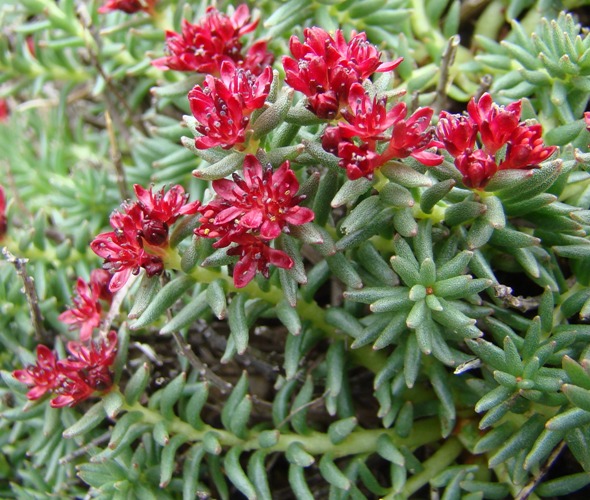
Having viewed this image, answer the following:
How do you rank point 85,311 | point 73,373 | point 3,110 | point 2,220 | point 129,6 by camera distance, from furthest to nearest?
point 3,110 < point 129,6 < point 2,220 < point 85,311 < point 73,373

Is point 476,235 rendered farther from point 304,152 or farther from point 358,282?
point 304,152

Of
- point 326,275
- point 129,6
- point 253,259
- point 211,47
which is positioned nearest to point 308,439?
point 326,275

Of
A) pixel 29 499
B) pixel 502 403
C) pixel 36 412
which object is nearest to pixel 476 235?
pixel 502 403

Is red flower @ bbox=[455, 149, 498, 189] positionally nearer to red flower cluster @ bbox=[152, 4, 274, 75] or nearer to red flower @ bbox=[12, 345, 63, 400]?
red flower cluster @ bbox=[152, 4, 274, 75]

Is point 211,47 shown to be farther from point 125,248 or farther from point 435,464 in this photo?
point 435,464

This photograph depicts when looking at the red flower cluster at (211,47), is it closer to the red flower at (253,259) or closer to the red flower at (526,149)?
the red flower at (253,259)

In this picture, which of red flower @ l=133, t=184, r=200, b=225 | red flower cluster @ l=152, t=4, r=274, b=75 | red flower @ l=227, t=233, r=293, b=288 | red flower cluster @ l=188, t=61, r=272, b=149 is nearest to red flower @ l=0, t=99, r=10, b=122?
red flower cluster @ l=152, t=4, r=274, b=75
